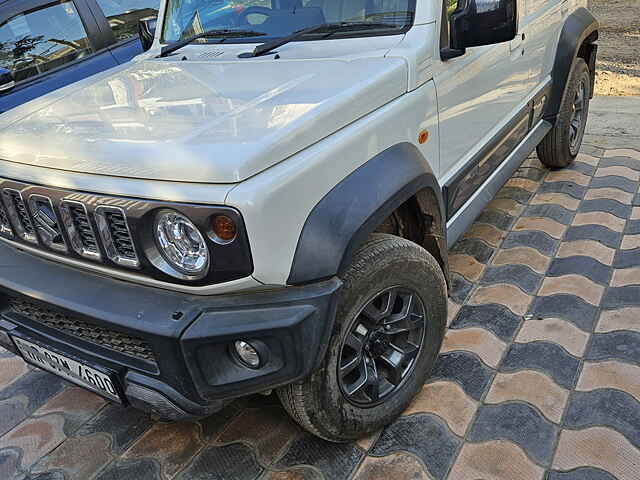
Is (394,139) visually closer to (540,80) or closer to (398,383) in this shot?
(398,383)

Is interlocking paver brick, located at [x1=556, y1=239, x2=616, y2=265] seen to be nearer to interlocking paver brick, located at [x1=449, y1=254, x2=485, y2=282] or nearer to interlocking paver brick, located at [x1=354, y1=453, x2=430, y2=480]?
interlocking paver brick, located at [x1=449, y1=254, x2=485, y2=282]

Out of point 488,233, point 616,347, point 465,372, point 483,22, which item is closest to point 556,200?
point 488,233

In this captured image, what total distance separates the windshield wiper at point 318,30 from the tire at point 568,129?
7.05 ft

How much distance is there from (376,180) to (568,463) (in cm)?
120

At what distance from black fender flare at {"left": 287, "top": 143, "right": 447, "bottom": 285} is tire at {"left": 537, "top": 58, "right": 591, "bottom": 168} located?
2.41 metres

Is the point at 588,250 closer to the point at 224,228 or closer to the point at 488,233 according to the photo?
the point at 488,233

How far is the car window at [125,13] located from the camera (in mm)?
4340

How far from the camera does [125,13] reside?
445 centimetres

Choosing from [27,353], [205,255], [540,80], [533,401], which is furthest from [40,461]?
[540,80]

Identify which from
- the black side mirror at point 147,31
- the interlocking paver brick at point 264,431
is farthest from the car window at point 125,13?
the interlocking paver brick at point 264,431

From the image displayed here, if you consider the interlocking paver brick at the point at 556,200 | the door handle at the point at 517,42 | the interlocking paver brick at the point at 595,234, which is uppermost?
the door handle at the point at 517,42

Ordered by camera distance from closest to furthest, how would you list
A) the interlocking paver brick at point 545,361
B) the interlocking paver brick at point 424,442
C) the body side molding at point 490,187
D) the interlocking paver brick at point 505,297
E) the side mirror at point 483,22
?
the interlocking paver brick at point 424,442, the side mirror at point 483,22, the interlocking paver brick at point 545,361, the body side molding at point 490,187, the interlocking paver brick at point 505,297

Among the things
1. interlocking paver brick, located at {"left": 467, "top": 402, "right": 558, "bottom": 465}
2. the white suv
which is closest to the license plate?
the white suv

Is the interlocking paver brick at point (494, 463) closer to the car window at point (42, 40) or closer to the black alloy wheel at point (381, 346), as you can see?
the black alloy wheel at point (381, 346)
